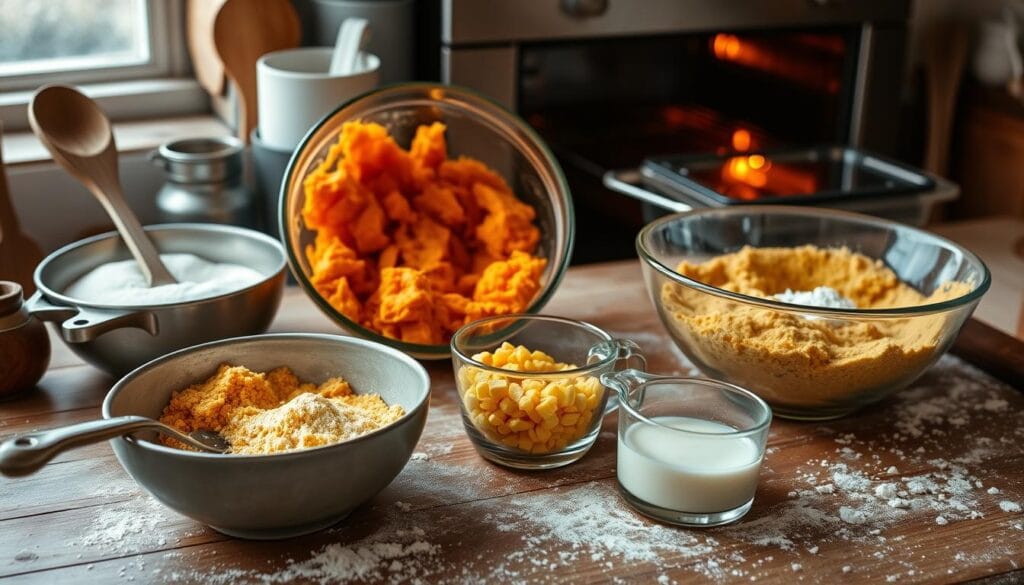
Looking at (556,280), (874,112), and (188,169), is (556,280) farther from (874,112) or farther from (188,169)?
(874,112)

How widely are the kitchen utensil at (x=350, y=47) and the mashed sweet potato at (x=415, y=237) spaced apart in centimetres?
26

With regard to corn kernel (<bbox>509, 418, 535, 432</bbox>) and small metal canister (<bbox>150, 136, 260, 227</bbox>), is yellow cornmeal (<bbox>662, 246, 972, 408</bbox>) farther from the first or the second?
small metal canister (<bbox>150, 136, 260, 227</bbox>)

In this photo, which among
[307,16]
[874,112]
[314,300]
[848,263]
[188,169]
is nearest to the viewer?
[314,300]

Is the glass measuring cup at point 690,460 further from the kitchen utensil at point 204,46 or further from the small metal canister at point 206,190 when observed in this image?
the kitchen utensil at point 204,46

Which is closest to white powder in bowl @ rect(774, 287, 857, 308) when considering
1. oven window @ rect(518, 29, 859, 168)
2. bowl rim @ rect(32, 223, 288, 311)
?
bowl rim @ rect(32, 223, 288, 311)

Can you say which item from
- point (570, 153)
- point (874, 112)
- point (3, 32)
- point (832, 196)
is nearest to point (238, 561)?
point (832, 196)

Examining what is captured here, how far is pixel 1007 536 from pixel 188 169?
1.00 meters

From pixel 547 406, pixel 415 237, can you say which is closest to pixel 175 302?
pixel 415 237

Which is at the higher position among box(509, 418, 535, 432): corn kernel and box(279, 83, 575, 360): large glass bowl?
box(279, 83, 575, 360): large glass bowl

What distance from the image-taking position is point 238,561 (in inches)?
31.9

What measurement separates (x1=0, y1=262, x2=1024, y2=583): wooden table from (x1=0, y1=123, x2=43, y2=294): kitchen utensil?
0.49m

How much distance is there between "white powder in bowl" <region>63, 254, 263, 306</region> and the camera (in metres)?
1.07

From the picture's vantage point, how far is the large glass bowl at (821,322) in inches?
38.7

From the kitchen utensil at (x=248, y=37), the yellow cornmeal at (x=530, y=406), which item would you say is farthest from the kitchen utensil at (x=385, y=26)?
the yellow cornmeal at (x=530, y=406)
